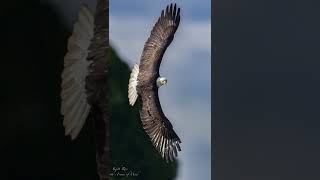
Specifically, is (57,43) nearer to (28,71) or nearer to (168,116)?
(28,71)

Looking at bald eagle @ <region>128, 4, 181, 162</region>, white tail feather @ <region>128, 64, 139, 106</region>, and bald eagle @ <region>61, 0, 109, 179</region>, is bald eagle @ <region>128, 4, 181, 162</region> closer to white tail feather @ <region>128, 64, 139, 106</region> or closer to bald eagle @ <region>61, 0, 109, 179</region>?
white tail feather @ <region>128, 64, 139, 106</region>

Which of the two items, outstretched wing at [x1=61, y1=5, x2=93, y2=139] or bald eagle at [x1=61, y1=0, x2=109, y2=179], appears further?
bald eagle at [x1=61, y1=0, x2=109, y2=179]

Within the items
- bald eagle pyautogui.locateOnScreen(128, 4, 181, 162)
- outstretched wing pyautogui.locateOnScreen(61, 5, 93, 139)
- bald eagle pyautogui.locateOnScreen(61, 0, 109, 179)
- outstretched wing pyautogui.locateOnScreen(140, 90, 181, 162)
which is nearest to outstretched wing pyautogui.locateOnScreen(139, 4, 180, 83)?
bald eagle pyautogui.locateOnScreen(128, 4, 181, 162)

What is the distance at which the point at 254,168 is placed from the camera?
3.64m

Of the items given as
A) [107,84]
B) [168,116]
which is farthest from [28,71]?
[168,116]

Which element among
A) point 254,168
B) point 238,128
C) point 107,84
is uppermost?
point 107,84

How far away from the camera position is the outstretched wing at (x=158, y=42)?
3.80 metres

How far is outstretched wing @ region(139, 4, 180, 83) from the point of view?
3805 millimetres

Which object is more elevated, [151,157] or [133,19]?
[133,19]

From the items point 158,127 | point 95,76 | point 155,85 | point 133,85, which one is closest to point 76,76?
point 95,76

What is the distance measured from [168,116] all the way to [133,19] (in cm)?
65

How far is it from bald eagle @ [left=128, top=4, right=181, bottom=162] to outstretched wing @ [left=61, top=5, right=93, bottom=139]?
314 mm

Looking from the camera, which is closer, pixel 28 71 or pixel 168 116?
pixel 28 71

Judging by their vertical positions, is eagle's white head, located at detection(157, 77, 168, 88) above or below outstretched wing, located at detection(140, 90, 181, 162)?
above
